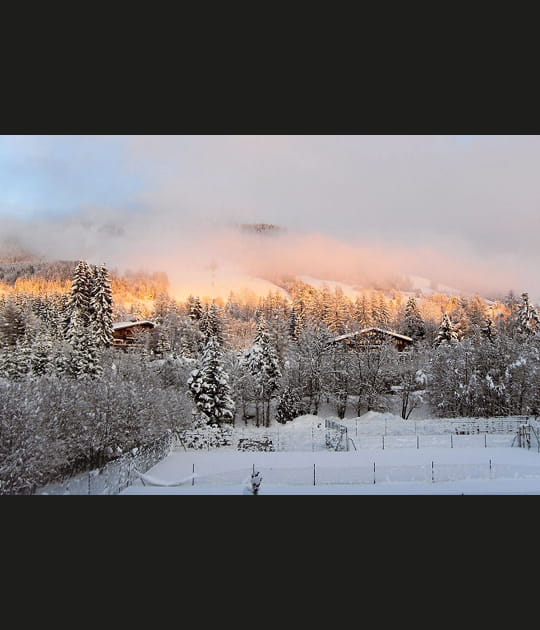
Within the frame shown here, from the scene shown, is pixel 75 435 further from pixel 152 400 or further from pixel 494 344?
pixel 494 344

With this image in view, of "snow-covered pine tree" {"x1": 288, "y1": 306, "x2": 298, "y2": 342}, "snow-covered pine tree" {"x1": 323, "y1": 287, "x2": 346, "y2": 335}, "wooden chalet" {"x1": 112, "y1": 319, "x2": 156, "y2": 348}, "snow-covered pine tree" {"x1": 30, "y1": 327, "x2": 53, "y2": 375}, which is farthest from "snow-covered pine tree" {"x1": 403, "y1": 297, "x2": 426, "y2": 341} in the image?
"snow-covered pine tree" {"x1": 30, "y1": 327, "x2": 53, "y2": 375}

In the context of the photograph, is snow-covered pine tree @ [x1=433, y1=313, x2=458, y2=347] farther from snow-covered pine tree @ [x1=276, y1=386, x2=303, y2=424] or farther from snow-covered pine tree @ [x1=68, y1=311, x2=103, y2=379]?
A: snow-covered pine tree @ [x1=68, y1=311, x2=103, y2=379]

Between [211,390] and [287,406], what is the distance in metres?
7.45

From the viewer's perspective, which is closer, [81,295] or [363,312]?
[81,295]

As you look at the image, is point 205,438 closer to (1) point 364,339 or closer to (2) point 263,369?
(2) point 263,369

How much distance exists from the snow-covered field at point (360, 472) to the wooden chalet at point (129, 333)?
32.3m

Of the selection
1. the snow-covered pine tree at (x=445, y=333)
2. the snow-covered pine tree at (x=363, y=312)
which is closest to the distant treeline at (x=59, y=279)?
the snow-covered pine tree at (x=363, y=312)

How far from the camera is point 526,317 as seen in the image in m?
45.0

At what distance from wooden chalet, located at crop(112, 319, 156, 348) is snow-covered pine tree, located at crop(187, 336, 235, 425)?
21.7 metres

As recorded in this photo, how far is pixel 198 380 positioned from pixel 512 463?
62.0 ft

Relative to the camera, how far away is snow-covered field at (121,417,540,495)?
12633 millimetres

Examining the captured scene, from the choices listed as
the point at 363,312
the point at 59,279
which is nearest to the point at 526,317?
the point at 363,312

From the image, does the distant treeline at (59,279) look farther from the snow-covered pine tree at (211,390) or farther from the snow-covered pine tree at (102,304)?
the snow-covered pine tree at (211,390)

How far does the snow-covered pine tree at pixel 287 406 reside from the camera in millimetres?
35062
